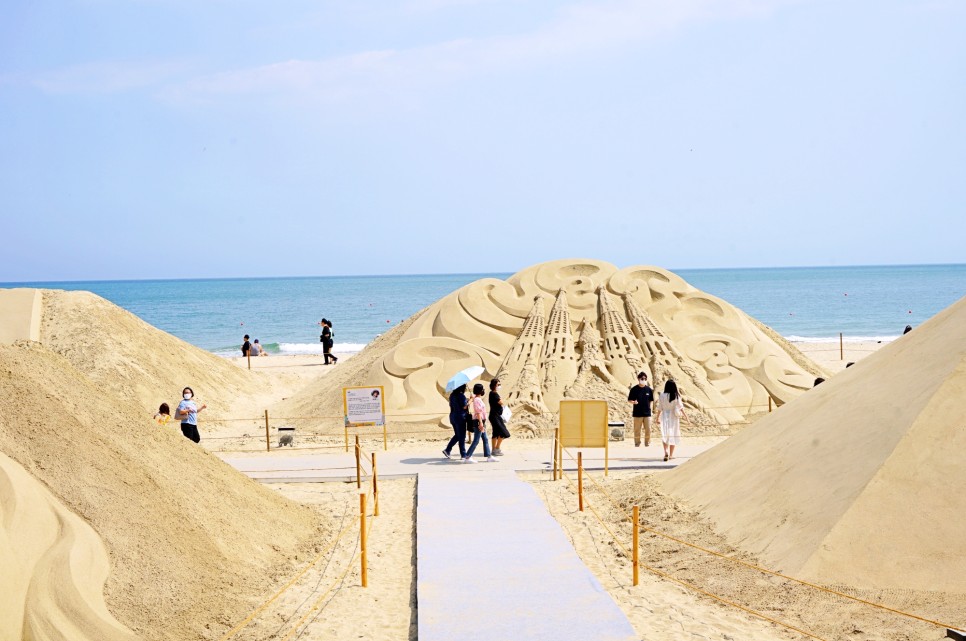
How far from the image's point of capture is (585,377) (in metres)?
15.7

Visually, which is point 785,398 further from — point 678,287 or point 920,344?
point 920,344

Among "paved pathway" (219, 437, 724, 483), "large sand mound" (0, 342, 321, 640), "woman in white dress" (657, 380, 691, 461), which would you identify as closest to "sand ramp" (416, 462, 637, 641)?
"large sand mound" (0, 342, 321, 640)

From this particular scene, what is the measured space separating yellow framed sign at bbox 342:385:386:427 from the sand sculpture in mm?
1518

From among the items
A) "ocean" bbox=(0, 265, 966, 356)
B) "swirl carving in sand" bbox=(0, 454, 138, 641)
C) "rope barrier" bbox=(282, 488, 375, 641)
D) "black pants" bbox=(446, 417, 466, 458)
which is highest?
"ocean" bbox=(0, 265, 966, 356)


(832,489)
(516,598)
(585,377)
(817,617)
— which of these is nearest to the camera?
(817,617)

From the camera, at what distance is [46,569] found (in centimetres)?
599

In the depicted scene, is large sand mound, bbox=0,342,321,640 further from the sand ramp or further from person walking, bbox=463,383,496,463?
person walking, bbox=463,383,496,463

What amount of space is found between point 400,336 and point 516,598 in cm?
1272

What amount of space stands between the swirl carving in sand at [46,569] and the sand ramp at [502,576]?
2.11 m

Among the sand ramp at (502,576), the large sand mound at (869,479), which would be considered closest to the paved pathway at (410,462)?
the sand ramp at (502,576)

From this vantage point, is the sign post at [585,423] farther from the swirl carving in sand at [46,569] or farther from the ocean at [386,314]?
the ocean at [386,314]

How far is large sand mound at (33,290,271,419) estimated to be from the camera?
18266 mm

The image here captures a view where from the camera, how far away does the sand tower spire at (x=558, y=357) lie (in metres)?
15.5

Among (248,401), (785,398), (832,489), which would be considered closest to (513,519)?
(832,489)
